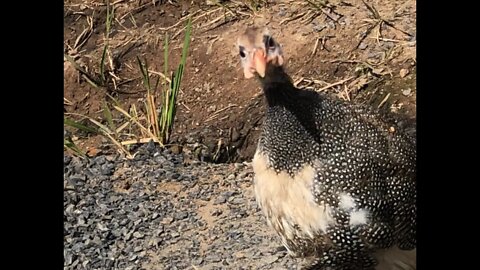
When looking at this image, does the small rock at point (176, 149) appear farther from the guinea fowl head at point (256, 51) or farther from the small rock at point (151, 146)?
the guinea fowl head at point (256, 51)

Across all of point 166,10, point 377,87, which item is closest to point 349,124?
point 377,87

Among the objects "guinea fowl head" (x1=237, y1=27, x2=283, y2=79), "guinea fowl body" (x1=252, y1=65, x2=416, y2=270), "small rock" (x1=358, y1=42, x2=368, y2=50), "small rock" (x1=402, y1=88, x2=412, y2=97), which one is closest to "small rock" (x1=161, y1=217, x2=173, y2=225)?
"guinea fowl body" (x1=252, y1=65, x2=416, y2=270)

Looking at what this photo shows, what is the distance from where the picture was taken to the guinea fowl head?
2.23 metres

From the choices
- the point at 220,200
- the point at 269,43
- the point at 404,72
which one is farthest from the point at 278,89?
the point at 404,72

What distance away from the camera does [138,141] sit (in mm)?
3465

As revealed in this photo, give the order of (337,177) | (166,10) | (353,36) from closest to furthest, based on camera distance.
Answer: (337,177) < (353,36) < (166,10)

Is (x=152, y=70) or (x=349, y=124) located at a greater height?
(x=349, y=124)

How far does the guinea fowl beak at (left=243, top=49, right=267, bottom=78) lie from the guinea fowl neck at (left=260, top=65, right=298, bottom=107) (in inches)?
5.8

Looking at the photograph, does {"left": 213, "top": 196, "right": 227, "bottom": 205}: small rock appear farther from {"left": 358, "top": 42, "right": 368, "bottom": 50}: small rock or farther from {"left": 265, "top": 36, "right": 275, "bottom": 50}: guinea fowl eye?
{"left": 358, "top": 42, "right": 368, "bottom": 50}: small rock

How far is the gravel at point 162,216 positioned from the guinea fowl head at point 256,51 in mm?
785

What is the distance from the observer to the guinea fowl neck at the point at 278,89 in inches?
94.4

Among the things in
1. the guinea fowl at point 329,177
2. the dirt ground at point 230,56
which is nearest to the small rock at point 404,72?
the dirt ground at point 230,56

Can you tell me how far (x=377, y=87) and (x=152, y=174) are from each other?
1.14 m
